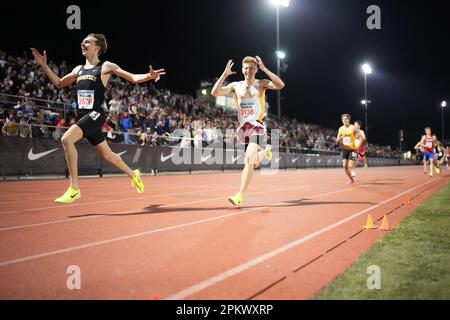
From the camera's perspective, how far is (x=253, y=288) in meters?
2.56

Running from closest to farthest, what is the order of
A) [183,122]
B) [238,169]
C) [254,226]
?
[254,226] → [183,122] → [238,169]

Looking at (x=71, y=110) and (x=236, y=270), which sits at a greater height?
(x=71, y=110)

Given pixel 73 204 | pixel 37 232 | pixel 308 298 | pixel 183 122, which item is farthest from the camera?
pixel 183 122

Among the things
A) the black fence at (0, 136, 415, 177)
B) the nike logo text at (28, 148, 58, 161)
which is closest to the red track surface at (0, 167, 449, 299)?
the black fence at (0, 136, 415, 177)

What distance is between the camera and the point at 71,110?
1678cm

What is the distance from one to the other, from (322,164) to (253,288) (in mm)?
35987

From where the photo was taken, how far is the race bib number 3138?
6.29 meters

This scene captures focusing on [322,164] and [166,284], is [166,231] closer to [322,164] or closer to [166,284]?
[166,284]

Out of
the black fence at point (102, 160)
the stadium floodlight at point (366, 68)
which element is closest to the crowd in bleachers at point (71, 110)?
the black fence at point (102, 160)

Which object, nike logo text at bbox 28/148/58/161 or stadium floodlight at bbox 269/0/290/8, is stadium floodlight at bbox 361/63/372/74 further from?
nike logo text at bbox 28/148/58/161

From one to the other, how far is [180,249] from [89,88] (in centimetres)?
368

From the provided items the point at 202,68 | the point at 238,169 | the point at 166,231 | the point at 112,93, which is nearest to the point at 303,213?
the point at 166,231

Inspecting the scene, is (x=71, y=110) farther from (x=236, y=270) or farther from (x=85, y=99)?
(x=236, y=270)

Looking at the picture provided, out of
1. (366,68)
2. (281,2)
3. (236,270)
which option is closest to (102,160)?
(236,270)
